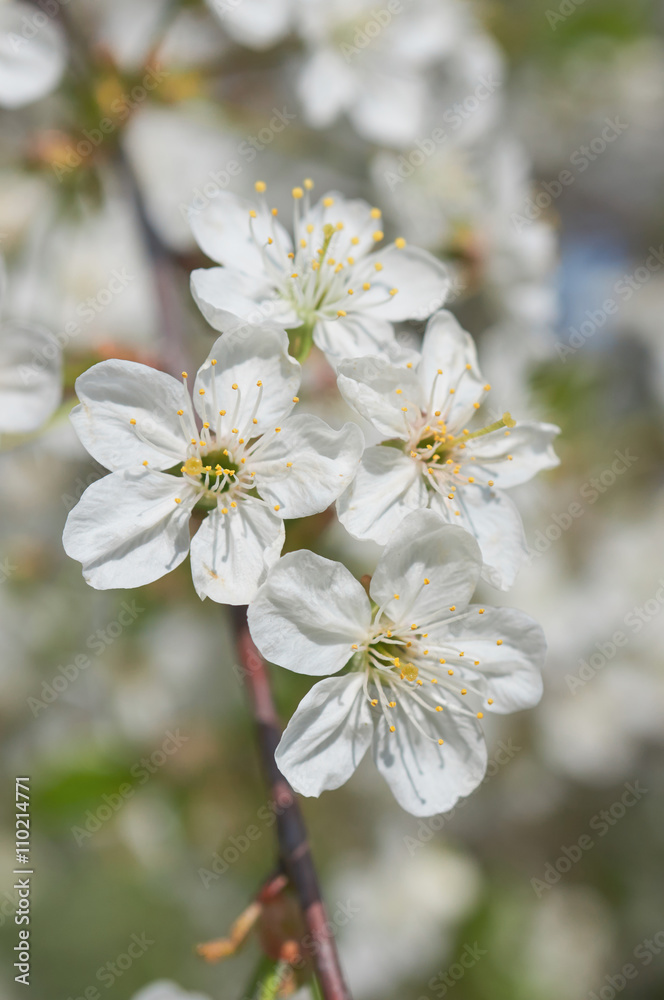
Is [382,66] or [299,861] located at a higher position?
[382,66]

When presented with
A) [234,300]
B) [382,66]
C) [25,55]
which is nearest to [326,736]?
[234,300]

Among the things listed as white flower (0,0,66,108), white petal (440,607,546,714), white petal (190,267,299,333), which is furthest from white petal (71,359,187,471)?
white flower (0,0,66,108)

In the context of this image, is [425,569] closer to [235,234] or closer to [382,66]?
[235,234]

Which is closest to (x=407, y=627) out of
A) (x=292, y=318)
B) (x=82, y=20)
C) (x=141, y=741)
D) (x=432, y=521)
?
(x=432, y=521)

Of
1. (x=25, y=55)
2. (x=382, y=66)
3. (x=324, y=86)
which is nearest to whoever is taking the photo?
(x=25, y=55)

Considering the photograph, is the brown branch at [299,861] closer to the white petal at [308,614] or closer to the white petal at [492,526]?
the white petal at [308,614]

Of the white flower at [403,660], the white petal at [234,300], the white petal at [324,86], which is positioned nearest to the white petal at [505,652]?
the white flower at [403,660]
